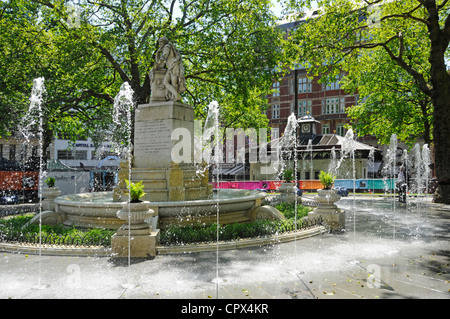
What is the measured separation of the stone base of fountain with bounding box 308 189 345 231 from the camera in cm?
1074

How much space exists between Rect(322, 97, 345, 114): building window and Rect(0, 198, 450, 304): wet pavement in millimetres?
47361

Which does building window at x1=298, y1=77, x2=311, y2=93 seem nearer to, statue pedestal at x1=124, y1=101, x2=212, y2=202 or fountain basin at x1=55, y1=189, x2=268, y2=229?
statue pedestal at x1=124, y1=101, x2=212, y2=202

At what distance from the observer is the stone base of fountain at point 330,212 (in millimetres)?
10742

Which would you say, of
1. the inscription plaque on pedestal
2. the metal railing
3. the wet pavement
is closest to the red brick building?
the inscription plaque on pedestal

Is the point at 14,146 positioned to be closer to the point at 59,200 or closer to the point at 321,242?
the point at 59,200

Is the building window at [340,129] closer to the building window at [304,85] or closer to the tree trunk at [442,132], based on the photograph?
the building window at [304,85]

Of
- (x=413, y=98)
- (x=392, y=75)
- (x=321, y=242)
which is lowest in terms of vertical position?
(x=321, y=242)

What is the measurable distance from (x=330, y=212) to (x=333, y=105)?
153 ft

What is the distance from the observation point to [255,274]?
5.99m

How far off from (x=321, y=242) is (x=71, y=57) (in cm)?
1466

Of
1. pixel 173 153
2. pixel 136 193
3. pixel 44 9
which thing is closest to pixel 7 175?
pixel 44 9

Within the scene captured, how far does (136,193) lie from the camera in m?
7.61

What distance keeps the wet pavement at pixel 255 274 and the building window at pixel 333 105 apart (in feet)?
155

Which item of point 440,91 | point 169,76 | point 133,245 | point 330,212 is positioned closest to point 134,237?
point 133,245
